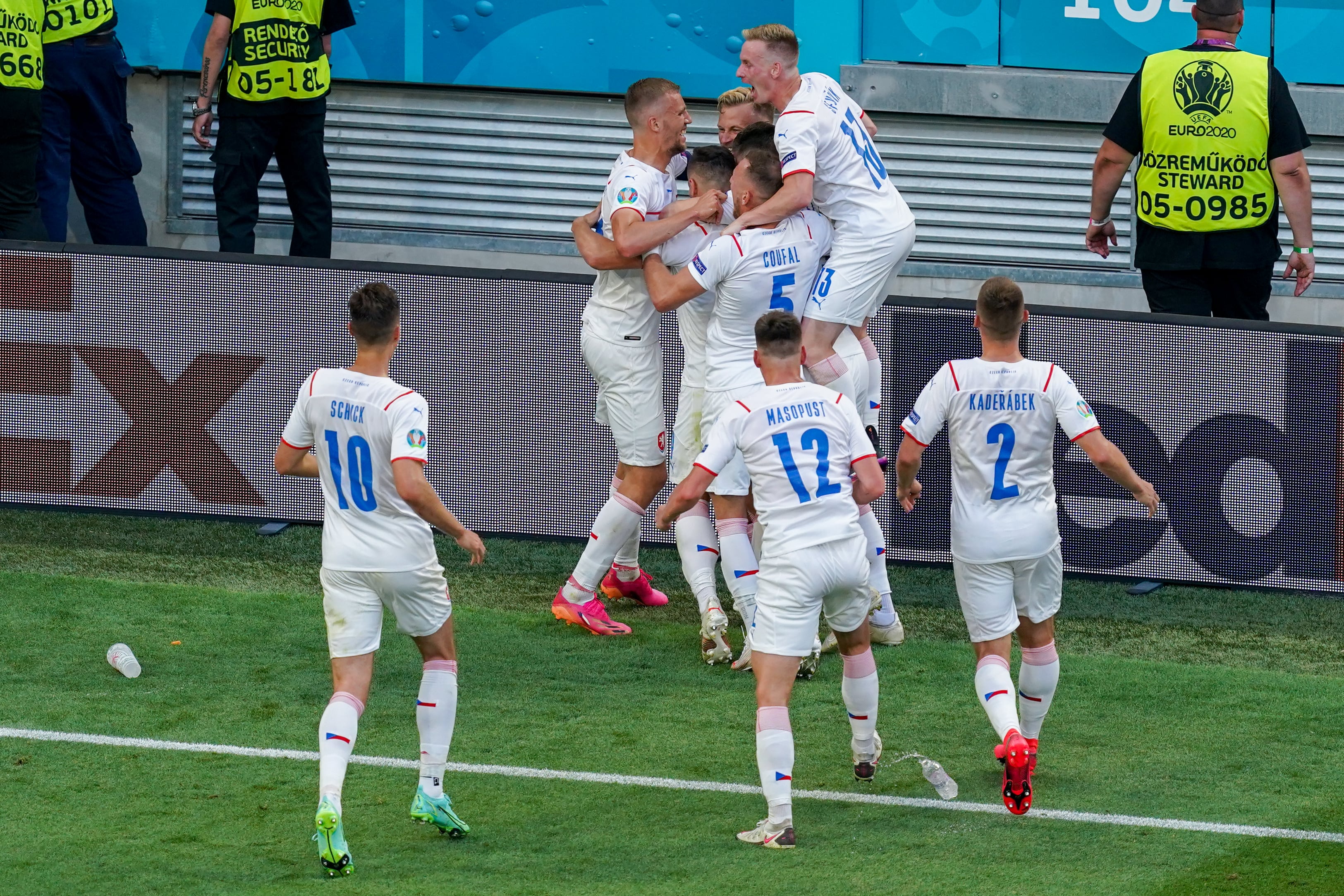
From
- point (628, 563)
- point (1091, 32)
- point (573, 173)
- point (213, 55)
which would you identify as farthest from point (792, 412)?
point (1091, 32)

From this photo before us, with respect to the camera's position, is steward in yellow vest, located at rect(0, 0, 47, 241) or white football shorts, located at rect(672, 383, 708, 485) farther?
steward in yellow vest, located at rect(0, 0, 47, 241)

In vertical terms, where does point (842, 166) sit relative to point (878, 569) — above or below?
above

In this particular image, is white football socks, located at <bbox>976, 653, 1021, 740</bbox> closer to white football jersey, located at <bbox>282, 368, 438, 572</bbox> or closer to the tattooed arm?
white football jersey, located at <bbox>282, 368, 438, 572</bbox>

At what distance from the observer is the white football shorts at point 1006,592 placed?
6508 mm

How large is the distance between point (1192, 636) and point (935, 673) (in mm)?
1453

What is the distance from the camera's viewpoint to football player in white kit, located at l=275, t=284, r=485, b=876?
19.1 ft

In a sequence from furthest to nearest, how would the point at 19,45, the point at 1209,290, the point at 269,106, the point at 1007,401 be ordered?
the point at 269,106, the point at 19,45, the point at 1209,290, the point at 1007,401

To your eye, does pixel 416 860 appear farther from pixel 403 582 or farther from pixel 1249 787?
pixel 1249 787

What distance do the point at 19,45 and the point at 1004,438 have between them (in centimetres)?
694

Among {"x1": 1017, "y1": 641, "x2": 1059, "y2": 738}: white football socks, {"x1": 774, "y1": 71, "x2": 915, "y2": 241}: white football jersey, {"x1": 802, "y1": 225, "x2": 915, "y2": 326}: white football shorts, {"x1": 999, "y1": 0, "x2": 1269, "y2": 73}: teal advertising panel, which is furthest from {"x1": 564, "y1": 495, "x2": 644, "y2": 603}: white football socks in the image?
{"x1": 999, "y1": 0, "x2": 1269, "y2": 73}: teal advertising panel

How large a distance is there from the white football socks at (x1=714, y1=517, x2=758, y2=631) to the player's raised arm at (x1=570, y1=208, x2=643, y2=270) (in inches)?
49.5

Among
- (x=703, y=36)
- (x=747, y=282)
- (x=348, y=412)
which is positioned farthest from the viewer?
(x=703, y=36)

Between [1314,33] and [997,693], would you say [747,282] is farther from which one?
[1314,33]

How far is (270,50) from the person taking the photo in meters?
11.3
